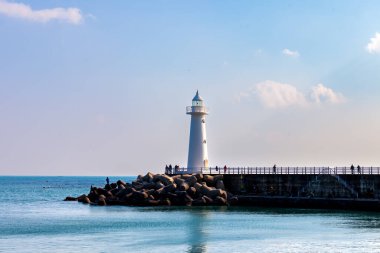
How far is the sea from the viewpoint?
30219 millimetres

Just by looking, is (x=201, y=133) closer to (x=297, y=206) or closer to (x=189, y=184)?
(x=189, y=184)

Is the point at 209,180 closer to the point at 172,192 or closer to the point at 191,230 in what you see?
the point at 172,192

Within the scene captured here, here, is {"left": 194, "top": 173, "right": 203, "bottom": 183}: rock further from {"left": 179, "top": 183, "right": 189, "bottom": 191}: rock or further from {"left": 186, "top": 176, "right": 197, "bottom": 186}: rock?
{"left": 179, "top": 183, "right": 189, "bottom": 191}: rock

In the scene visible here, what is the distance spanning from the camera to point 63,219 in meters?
44.4

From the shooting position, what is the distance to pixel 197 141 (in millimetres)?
60188

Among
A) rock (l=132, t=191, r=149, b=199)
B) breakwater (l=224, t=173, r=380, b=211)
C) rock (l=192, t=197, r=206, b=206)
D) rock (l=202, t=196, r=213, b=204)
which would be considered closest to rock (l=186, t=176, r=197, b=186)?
rock (l=192, t=197, r=206, b=206)

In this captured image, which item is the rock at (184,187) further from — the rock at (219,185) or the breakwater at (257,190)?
the rock at (219,185)

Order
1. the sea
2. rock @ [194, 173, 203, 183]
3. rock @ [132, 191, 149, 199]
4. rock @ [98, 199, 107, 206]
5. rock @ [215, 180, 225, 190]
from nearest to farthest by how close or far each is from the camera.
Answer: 1. the sea
2. rock @ [132, 191, 149, 199]
3. rock @ [215, 180, 225, 190]
4. rock @ [194, 173, 203, 183]
5. rock @ [98, 199, 107, 206]

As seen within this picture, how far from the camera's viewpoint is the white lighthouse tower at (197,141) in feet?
197

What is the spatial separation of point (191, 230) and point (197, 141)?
2405 cm

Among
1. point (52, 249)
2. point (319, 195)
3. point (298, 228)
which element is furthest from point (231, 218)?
point (52, 249)

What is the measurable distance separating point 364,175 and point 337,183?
7.41 feet

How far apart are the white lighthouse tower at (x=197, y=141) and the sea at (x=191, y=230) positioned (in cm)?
976

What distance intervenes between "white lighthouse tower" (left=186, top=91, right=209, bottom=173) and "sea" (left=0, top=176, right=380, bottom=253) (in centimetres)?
976
